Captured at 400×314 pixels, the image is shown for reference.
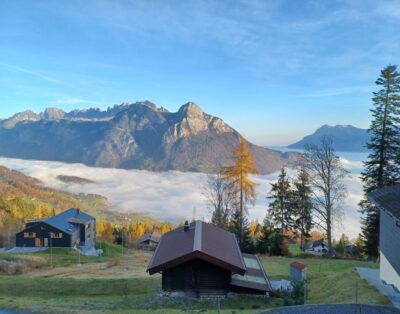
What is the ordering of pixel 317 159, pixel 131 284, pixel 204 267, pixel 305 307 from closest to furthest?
pixel 305 307
pixel 204 267
pixel 131 284
pixel 317 159

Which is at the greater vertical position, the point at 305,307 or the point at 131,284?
the point at 305,307

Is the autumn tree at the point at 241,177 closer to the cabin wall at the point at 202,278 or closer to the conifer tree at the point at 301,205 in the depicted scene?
the conifer tree at the point at 301,205

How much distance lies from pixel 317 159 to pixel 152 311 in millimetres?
24260

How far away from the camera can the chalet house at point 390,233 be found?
749 inches

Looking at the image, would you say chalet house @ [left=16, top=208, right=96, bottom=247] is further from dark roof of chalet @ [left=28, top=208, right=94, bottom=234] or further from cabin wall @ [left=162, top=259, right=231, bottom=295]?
cabin wall @ [left=162, top=259, right=231, bottom=295]

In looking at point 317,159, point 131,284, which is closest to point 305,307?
point 131,284

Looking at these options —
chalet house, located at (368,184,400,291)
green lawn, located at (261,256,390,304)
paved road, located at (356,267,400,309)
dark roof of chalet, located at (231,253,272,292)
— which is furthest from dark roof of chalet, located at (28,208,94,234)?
chalet house, located at (368,184,400,291)

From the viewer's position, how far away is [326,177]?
3775 cm

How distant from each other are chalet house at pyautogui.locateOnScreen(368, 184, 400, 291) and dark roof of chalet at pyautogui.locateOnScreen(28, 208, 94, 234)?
5668cm

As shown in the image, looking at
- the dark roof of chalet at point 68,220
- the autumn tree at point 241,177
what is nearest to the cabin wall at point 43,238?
the dark roof of chalet at point 68,220

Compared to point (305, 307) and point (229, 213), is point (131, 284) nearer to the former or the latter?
point (305, 307)

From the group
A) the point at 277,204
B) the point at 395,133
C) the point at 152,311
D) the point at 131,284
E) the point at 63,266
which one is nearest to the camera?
the point at 152,311

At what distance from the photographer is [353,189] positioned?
5291 cm

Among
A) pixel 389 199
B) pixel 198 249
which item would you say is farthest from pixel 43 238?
pixel 389 199
